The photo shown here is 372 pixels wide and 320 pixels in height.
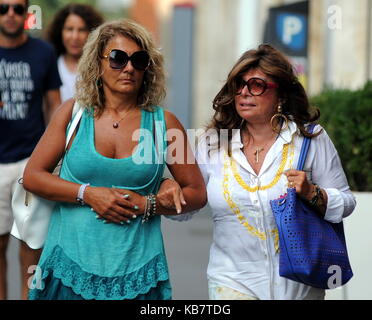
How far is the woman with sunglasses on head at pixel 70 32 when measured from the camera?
260 inches

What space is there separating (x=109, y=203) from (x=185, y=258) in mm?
5872

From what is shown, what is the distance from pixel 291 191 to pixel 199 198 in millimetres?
415

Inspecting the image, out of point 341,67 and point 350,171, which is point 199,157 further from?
point 341,67

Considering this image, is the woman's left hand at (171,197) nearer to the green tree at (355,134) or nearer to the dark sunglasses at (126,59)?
the dark sunglasses at (126,59)

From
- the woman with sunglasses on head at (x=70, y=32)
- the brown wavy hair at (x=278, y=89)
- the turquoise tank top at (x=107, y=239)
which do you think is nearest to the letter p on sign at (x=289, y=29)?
the woman with sunglasses on head at (x=70, y=32)

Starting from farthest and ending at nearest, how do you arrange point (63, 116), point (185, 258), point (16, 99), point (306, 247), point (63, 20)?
point (185, 258) < point (63, 20) < point (16, 99) < point (63, 116) < point (306, 247)

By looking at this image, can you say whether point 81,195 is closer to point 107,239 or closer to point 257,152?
point 107,239

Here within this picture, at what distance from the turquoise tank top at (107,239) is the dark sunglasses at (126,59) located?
29 cm

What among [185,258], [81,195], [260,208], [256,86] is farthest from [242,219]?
[185,258]

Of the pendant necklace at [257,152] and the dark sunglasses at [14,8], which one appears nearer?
the pendant necklace at [257,152]

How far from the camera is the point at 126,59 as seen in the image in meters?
4.10

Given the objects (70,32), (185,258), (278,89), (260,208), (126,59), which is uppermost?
(70,32)

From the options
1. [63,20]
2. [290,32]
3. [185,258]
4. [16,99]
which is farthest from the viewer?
[290,32]
